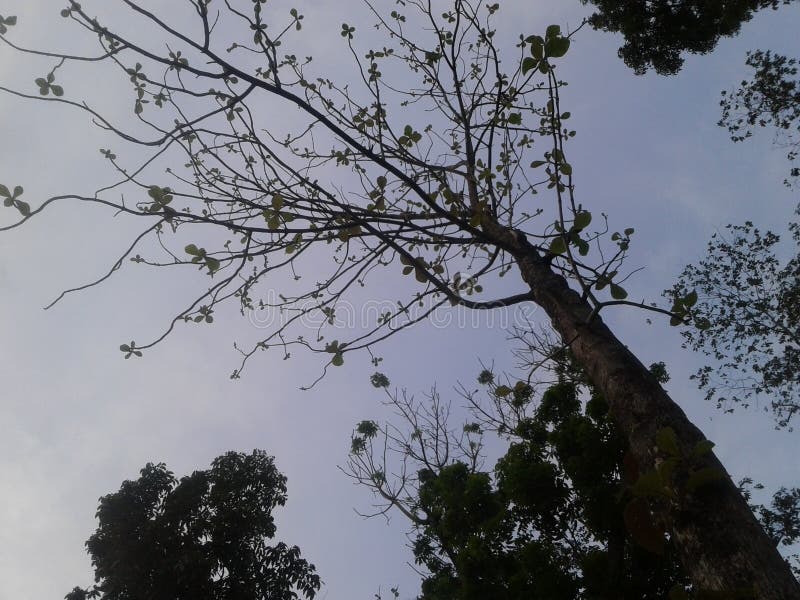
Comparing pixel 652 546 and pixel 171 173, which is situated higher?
→ pixel 171 173

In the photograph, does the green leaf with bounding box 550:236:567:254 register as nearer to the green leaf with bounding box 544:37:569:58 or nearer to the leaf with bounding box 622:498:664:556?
the green leaf with bounding box 544:37:569:58

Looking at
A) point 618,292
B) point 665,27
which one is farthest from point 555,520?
point 665,27

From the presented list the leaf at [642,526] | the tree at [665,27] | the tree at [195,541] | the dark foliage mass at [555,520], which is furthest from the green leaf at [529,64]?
the tree at [195,541]

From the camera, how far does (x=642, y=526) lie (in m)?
1.00

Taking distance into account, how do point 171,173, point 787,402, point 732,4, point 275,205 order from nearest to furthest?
point 275,205 → point 171,173 → point 732,4 → point 787,402

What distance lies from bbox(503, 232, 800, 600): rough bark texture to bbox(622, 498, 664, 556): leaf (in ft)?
0.47

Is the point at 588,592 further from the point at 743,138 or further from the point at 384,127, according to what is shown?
the point at 743,138

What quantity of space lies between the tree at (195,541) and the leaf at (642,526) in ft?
27.8

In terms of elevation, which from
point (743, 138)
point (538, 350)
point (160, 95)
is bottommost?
point (160, 95)

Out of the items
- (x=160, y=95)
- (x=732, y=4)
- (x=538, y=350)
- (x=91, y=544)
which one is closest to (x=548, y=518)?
(x=538, y=350)

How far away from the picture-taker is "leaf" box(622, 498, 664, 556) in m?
0.98

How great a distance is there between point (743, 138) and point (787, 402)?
481 cm

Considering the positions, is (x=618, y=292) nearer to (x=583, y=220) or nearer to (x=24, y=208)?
(x=583, y=220)

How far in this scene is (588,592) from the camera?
188 inches
